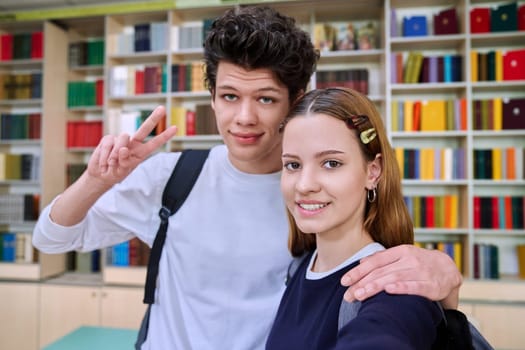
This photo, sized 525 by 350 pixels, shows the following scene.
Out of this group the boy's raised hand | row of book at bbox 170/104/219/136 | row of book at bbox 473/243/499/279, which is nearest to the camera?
the boy's raised hand

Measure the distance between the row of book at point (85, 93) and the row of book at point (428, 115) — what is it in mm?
2924

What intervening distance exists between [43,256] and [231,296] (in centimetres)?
341

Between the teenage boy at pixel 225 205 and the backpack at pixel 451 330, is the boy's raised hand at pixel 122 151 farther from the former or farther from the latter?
the backpack at pixel 451 330

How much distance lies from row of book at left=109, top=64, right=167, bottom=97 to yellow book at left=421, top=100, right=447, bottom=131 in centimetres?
243

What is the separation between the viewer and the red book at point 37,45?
3.98m

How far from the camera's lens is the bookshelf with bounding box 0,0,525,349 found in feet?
11.0

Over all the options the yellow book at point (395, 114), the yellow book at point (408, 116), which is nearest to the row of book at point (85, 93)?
the yellow book at point (395, 114)

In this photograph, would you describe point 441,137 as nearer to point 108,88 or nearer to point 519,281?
point 519,281

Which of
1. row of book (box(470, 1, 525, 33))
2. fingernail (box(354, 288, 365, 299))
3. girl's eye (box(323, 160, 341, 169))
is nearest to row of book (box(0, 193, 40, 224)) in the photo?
girl's eye (box(323, 160, 341, 169))

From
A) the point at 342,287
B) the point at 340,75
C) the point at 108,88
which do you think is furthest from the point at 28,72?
the point at 342,287

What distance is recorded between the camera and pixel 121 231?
1292mm

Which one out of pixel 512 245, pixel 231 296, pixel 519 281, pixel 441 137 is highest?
pixel 441 137

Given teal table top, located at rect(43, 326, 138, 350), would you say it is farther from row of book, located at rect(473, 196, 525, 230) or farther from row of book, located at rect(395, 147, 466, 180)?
row of book, located at rect(473, 196, 525, 230)

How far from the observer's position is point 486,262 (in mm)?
3297
